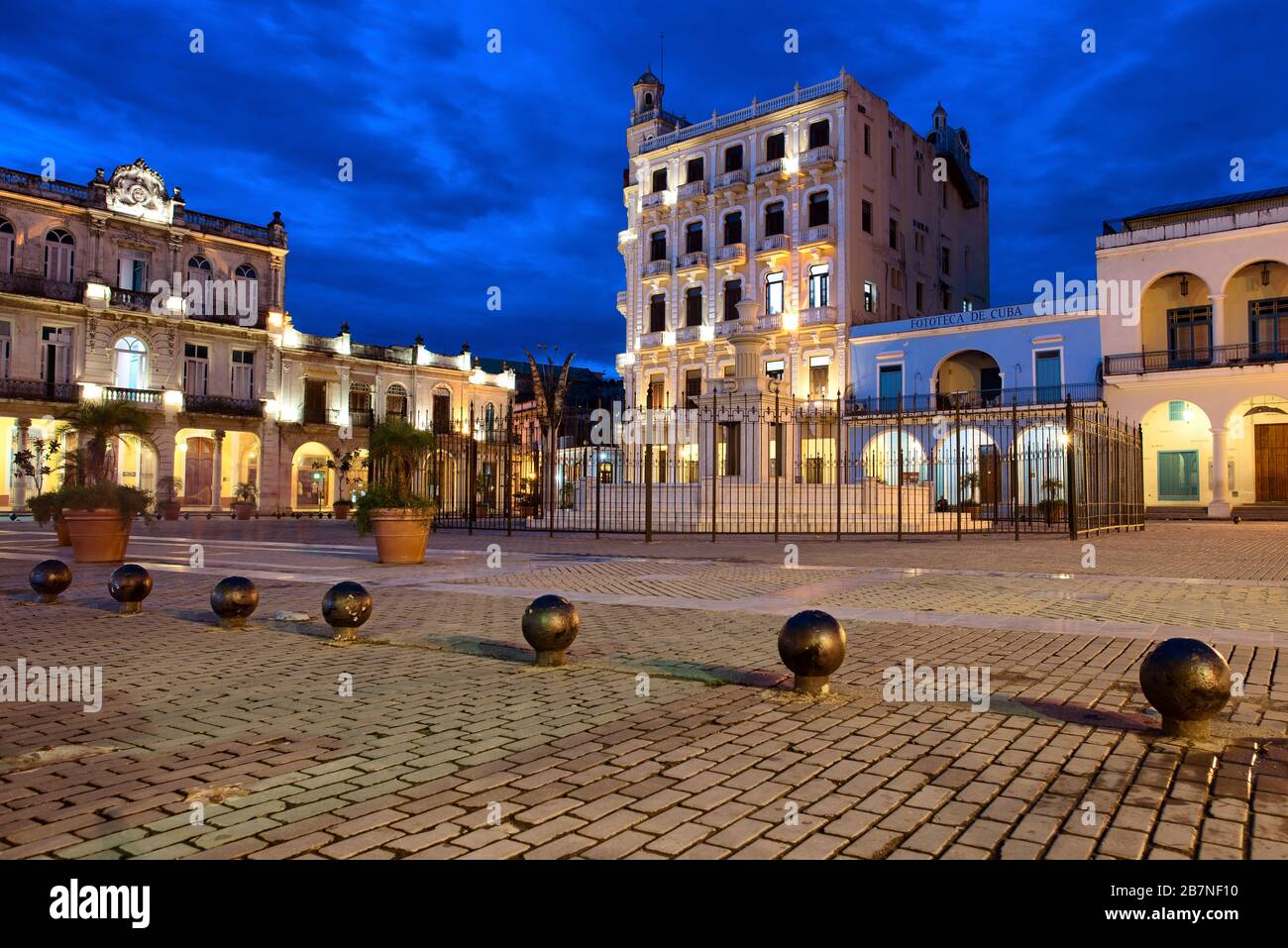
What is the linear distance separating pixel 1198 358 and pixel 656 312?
25.7 m

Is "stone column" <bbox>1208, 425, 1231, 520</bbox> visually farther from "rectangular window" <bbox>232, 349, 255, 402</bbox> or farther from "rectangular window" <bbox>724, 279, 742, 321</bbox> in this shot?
"rectangular window" <bbox>232, 349, 255, 402</bbox>

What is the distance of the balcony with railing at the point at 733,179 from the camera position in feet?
148

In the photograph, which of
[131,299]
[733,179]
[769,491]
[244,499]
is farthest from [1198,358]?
[131,299]

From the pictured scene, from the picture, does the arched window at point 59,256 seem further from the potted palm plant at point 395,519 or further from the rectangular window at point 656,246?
the potted palm plant at point 395,519

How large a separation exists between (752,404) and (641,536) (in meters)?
7.31

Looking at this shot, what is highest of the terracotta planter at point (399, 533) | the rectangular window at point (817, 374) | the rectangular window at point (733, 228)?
the rectangular window at point (733, 228)

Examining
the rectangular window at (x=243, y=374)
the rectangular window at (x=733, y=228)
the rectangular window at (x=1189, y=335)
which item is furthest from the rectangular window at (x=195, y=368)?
A: the rectangular window at (x=1189, y=335)

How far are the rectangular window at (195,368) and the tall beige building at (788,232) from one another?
21097mm

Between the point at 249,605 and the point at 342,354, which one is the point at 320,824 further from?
the point at 342,354

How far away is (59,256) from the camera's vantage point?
39719mm

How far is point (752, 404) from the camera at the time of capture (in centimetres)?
2758

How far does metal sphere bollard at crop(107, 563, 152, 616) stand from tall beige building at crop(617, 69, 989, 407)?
34.0 metres
